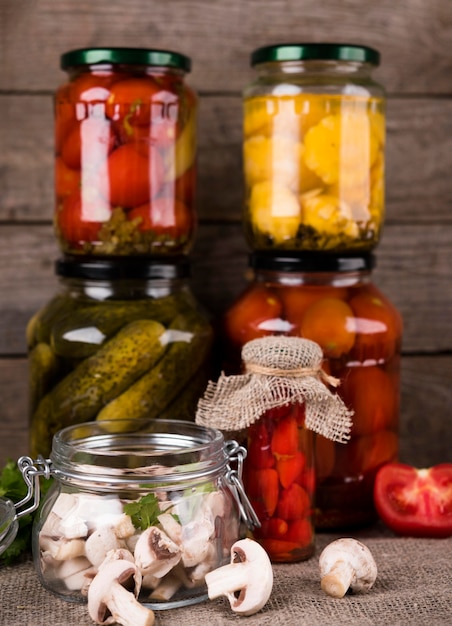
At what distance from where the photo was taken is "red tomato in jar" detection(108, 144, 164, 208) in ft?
3.76

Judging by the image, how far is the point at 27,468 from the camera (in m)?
0.96

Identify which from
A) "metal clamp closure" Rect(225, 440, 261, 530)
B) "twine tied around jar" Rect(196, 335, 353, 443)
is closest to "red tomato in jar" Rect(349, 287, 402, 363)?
"twine tied around jar" Rect(196, 335, 353, 443)

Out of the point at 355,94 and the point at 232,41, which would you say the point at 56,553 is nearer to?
the point at 355,94

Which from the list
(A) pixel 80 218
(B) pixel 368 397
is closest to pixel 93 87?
(A) pixel 80 218

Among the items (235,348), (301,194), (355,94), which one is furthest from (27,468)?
(355,94)

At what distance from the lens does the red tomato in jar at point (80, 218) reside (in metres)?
1.15

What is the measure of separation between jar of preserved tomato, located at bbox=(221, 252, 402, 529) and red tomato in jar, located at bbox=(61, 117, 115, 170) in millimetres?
233

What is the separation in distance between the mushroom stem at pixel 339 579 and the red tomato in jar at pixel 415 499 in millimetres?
230

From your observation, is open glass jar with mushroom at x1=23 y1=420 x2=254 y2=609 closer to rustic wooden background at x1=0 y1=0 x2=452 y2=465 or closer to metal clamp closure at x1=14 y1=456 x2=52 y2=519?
metal clamp closure at x1=14 y1=456 x2=52 y2=519

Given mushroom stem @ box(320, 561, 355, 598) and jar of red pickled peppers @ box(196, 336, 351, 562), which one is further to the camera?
jar of red pickled peppers @ box(196, 336, 351, 562)

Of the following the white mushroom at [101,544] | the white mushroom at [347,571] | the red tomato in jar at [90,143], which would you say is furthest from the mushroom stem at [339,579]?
the red tomato in jar at [90,143]

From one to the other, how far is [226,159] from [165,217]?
0.85 ft

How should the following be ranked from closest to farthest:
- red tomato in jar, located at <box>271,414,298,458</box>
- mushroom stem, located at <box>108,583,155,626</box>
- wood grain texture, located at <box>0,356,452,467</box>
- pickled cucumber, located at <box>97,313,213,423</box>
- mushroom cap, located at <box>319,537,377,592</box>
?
1. mushroom stem, located at <box>108,583,155,626</box>
2. mushroom cap, located at <box>319,537,377,592</box>
3. red tomato in jar, located at <box>271,414,298,458</box>
4. pickled cucumber, located at <box>97,313,213,423</box>
5. wood grain texture, located at <box>0,356,452,467</box>

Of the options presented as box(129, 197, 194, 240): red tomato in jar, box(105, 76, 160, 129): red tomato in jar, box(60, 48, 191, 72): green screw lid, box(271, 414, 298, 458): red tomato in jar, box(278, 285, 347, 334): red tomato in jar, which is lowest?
box(271, 414, 298, 458): red tomato in jar
